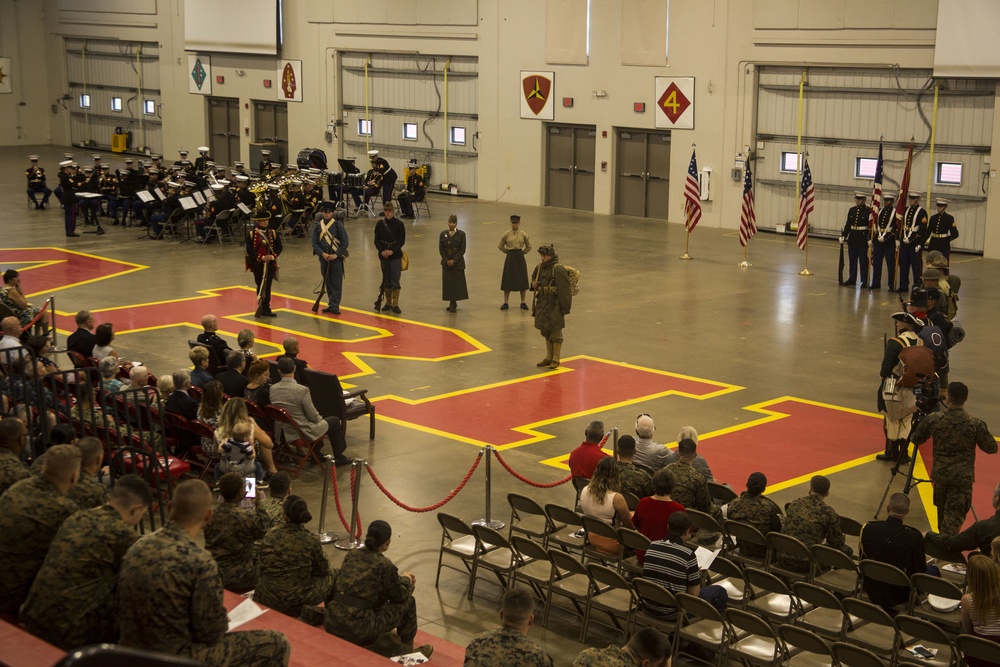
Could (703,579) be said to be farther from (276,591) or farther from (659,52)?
(659,52)

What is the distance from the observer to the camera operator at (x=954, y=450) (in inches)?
417

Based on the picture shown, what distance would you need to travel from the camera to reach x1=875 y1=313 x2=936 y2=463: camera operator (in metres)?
12.7

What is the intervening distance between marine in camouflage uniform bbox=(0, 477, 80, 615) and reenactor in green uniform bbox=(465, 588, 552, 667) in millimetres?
2449

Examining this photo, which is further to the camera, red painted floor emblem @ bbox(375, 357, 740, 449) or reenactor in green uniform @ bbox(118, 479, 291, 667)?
red painted floor emblem @ bbox(375, 357, 740, 449)

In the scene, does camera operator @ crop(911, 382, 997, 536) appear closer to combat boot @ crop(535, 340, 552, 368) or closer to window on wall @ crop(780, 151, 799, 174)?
combat boot @ crop(535, 340, 552, 368)

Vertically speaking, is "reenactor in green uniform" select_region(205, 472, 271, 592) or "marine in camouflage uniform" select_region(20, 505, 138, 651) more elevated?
"marine in camouflage uniform" select_region(20, 505, 138, 651)

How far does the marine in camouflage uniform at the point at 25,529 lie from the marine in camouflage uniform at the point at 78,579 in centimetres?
41

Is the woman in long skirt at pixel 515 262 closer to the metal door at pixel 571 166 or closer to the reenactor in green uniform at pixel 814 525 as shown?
the reenactor in green uniform at pixel 814 525

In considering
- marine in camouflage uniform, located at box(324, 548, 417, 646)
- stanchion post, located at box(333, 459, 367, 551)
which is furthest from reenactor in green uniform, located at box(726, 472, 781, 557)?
stanchion post, located at box(333, 459, 367, 551)

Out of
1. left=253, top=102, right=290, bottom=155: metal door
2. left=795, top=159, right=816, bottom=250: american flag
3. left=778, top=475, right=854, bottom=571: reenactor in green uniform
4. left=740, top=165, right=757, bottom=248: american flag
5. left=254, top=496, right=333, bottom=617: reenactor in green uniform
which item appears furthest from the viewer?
left=253, top=102, right=290, bottom=155: metal door

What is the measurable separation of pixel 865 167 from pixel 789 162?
2078 millimetres

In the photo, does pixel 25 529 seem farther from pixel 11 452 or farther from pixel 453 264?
pixel 453 264

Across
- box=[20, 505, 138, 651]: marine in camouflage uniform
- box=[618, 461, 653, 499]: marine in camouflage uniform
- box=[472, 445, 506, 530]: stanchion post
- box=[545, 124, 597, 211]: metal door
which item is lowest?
box=[472, 445, 506, 530]: stanchion post

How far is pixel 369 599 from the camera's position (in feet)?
26.2
